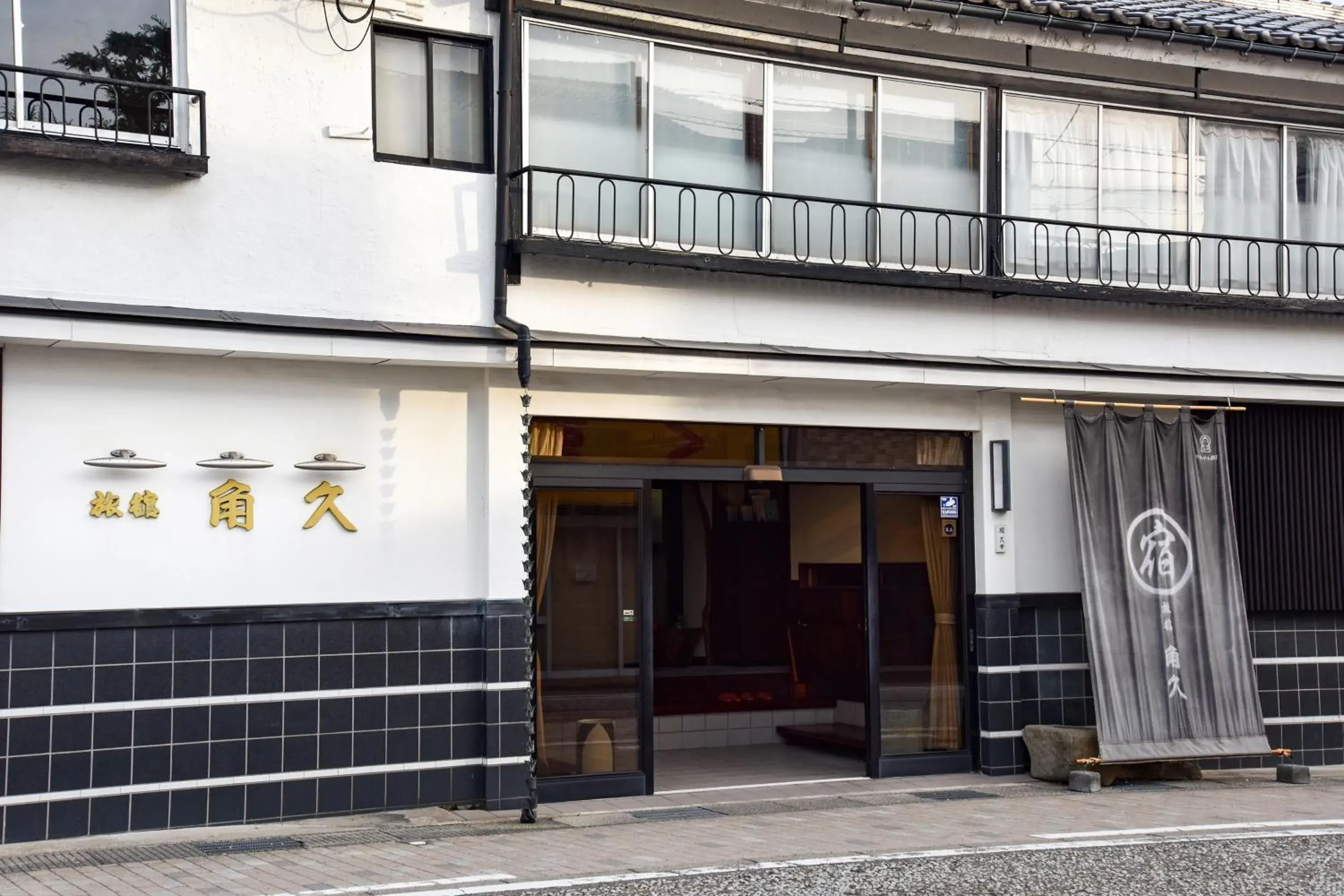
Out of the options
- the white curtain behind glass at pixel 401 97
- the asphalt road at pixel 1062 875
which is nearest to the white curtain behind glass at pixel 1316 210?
the asphalt road at pixel 1062 875

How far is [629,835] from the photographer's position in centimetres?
1058

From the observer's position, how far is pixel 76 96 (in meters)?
10.1

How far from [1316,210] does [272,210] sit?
34.4ft

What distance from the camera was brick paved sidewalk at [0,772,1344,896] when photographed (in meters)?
8.98

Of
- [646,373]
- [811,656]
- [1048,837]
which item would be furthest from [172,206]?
[811,656]

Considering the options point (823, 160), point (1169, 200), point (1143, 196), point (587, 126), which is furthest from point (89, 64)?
point (1169, 200)

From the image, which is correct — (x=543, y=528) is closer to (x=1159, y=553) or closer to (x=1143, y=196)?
(x=1159, y=553)

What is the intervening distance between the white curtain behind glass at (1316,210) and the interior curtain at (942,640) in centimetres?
457

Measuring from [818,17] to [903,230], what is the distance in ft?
6.59

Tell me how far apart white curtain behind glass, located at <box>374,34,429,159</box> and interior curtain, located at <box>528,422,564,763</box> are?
241 centimetres

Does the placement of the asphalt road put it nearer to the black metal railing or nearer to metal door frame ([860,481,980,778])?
metal door frame ([860,481,980,778])

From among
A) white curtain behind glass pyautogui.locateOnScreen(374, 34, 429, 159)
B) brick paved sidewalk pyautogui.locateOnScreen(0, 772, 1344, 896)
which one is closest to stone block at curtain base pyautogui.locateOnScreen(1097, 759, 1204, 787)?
brick paved sidewalk pyautogui.locateOnScreen(0, 772, 1344, 896)

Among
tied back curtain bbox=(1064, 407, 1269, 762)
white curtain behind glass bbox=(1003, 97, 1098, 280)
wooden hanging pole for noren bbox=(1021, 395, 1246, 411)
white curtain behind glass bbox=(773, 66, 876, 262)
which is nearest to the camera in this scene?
white curtain behind glass bbox=(773, 66, 876, 262)

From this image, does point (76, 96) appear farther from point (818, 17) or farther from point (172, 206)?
point (818, 17)
